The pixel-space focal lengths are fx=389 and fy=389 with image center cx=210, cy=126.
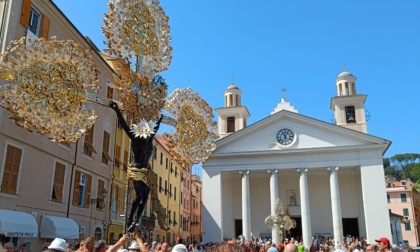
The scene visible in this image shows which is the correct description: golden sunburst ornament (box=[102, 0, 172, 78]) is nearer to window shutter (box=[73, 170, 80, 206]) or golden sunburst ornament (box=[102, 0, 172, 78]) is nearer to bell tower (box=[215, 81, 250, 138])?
window shutter (box=[73, 170, 80, 206])

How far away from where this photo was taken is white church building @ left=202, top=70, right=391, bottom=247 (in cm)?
3231

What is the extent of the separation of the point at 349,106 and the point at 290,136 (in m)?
7.50

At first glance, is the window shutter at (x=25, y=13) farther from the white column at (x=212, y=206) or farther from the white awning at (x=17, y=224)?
the white column at (x=212, y=206)

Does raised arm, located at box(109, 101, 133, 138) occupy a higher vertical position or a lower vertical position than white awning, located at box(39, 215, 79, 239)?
higher

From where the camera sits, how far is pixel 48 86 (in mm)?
4703

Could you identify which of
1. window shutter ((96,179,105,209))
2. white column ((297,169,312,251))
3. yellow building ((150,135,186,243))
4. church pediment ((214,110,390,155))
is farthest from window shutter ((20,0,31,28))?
white column ((297,169,312,251))

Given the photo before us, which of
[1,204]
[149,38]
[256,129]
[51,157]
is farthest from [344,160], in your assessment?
[149,38]

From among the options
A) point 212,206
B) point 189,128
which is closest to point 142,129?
point 189,128

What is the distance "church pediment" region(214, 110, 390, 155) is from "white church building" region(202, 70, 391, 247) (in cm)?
8

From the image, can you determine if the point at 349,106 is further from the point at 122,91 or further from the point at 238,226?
the point at 122,91

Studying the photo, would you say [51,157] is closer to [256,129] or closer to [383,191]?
[256,129]

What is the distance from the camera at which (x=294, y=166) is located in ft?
112

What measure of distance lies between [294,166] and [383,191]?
738 centimetres

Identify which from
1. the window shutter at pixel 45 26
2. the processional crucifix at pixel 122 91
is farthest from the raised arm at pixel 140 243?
the window shutter at pixel 45 26
